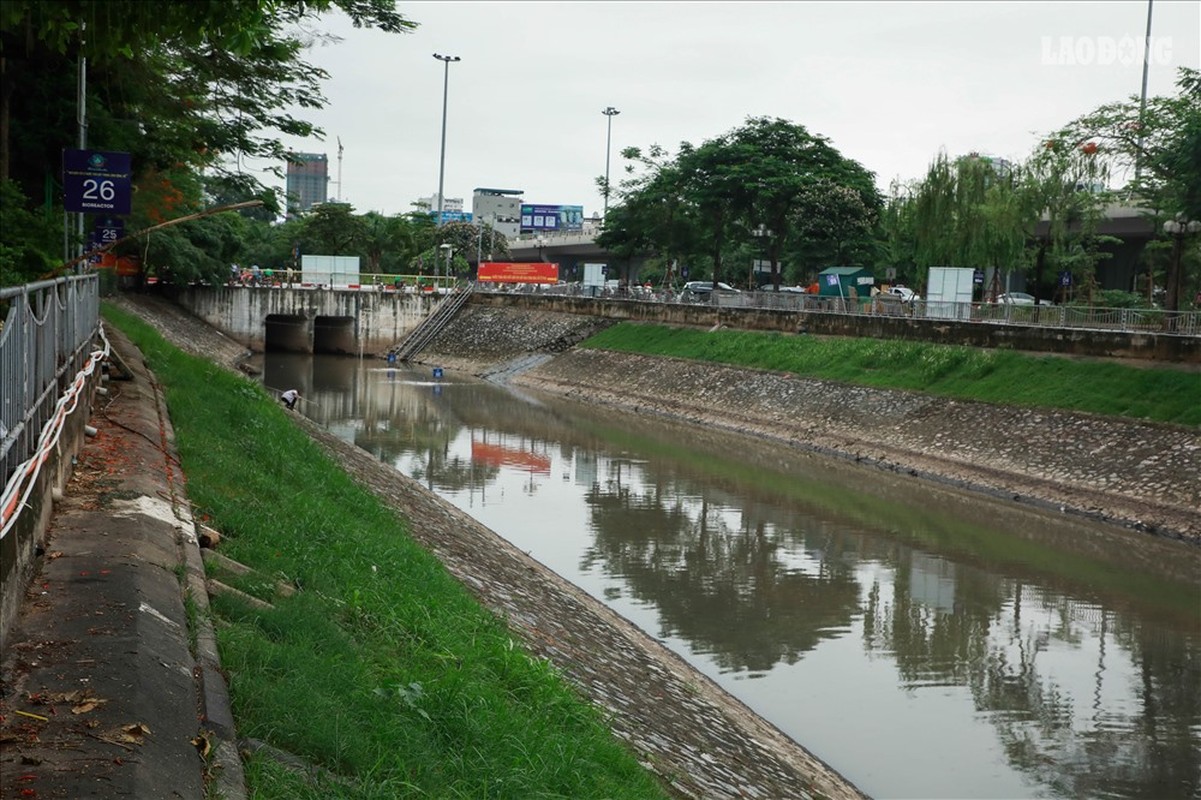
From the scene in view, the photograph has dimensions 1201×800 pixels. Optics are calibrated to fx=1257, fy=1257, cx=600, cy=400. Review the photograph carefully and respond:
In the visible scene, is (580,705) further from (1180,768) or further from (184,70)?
(184,70)

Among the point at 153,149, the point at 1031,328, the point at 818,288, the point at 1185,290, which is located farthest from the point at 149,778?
the point at 1185,290

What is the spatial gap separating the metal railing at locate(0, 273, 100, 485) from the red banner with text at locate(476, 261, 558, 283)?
218 ft

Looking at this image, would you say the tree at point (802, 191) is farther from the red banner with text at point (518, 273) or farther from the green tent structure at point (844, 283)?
the red banner with text at point (518, 273)

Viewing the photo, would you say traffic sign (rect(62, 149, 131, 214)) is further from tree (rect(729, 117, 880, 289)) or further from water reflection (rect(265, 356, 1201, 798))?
tree (rect(729, 117, 880, 289))

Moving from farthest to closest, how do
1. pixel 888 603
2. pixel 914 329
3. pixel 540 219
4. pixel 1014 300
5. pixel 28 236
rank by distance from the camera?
pixel 540 219
pixel 1014 300
pixel 914 329
pixel 28 236
pixel 888 603

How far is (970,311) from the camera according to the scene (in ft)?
144

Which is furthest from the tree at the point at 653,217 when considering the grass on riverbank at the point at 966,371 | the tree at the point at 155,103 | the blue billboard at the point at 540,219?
the blue billboard at the point at 540,219

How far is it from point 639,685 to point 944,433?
25.0m

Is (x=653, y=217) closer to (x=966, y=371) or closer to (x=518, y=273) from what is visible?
(x=518, y=273)

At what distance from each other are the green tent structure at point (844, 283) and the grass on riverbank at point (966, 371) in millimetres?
7637

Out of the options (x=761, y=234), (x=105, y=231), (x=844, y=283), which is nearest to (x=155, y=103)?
(x=105, y=231)

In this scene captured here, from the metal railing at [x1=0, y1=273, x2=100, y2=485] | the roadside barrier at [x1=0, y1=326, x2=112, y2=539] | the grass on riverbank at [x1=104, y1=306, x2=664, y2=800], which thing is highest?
the metal railing at [x1=0, y1=273, x2=100, y2=485]

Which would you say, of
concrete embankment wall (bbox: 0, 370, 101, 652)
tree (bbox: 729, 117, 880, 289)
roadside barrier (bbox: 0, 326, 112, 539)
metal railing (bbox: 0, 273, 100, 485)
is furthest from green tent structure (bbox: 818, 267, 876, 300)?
concrete embankment wall (bbox: 0, 370, 101, 652)

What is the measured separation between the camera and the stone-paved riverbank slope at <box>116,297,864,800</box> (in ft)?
36.7
